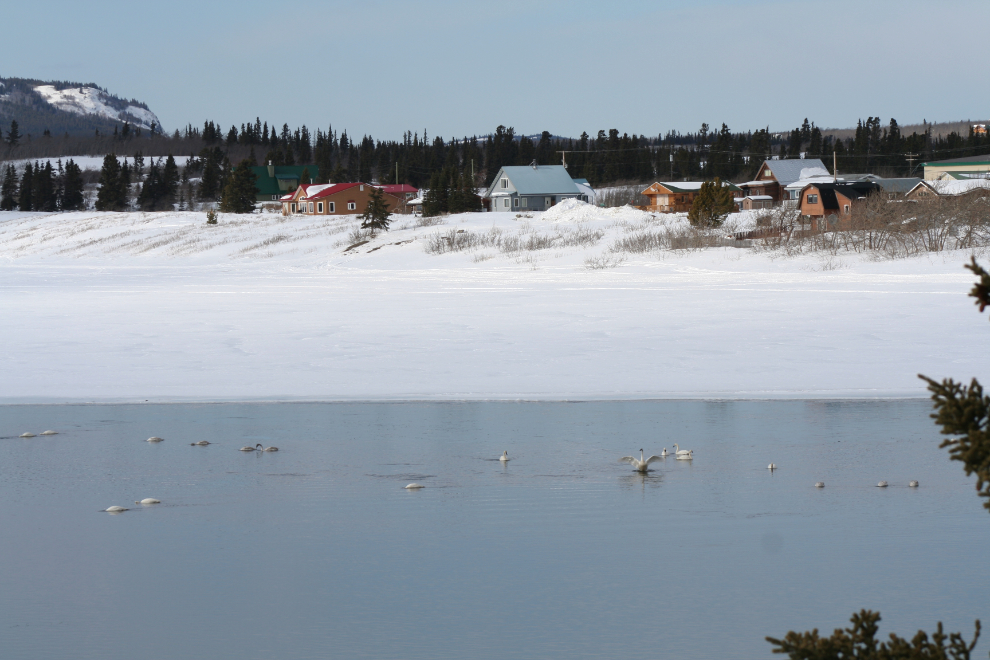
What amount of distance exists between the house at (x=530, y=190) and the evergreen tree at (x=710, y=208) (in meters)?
38.8

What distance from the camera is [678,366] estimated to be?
15.5 metres

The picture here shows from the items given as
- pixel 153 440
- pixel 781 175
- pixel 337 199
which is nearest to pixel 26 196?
A: pixel 337 199

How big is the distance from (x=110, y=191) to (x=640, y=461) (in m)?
109

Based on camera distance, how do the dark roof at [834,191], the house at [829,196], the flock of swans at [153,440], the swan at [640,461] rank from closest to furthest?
the flock of swans at [153,440]
the swan at [640,461]
the house at [829,196]
the dark roof at [834,191]

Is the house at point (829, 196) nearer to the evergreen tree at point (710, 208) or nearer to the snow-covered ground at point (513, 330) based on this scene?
the evergreen tree at point (710, 208)

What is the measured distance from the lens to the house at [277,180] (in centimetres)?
12706

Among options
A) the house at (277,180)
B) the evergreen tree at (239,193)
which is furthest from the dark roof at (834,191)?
the house at (277,180)

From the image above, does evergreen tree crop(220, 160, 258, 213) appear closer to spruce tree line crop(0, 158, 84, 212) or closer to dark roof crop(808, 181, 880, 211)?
spruce tree line crop(0, 158, 84, 212)

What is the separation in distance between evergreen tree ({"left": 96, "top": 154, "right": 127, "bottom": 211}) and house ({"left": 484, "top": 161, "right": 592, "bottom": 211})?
41.8 meters

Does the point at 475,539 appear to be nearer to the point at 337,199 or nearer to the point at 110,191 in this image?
the point at 337,199

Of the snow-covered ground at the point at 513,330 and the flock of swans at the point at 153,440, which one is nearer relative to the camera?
the flock of swans at the point at 153,440

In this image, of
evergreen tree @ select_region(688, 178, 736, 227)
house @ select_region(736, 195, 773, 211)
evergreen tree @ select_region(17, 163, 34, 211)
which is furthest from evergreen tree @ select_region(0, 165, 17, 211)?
evergreen tree @ select_region(688, 178, 736, 227)

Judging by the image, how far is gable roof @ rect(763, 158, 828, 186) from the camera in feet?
333

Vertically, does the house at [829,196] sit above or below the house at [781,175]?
below
